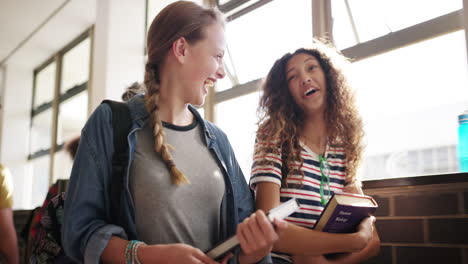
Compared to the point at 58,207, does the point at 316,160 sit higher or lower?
higher

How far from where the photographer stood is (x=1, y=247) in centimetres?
215

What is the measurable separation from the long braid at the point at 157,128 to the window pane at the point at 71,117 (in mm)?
4622

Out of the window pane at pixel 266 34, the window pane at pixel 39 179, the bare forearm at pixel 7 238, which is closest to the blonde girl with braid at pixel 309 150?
the window pane at pixel 266 34

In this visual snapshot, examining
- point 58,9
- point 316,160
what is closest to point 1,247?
point 316,160

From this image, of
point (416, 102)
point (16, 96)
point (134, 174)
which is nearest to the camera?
point (134, 174)

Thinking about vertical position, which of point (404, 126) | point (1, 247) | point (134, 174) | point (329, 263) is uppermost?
point (404, 126)

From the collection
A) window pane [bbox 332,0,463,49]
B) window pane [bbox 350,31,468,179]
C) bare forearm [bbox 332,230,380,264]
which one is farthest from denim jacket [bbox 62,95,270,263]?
window pane [bbox 332,0,463,49]

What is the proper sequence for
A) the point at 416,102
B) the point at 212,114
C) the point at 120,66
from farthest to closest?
the point at 120,66 < the point at 212,114 < the point at 416,102

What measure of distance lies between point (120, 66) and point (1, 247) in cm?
229

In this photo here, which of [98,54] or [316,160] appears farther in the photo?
[98,54]

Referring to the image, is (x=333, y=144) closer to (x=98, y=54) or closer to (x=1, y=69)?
(x=98, y=54)

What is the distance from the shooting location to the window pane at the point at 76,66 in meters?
5.41

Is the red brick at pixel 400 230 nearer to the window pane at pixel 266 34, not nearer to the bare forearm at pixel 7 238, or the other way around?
the window pane at pixel 266 34

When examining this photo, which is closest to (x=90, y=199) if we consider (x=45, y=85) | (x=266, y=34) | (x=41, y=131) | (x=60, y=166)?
(x=266, y=34)
